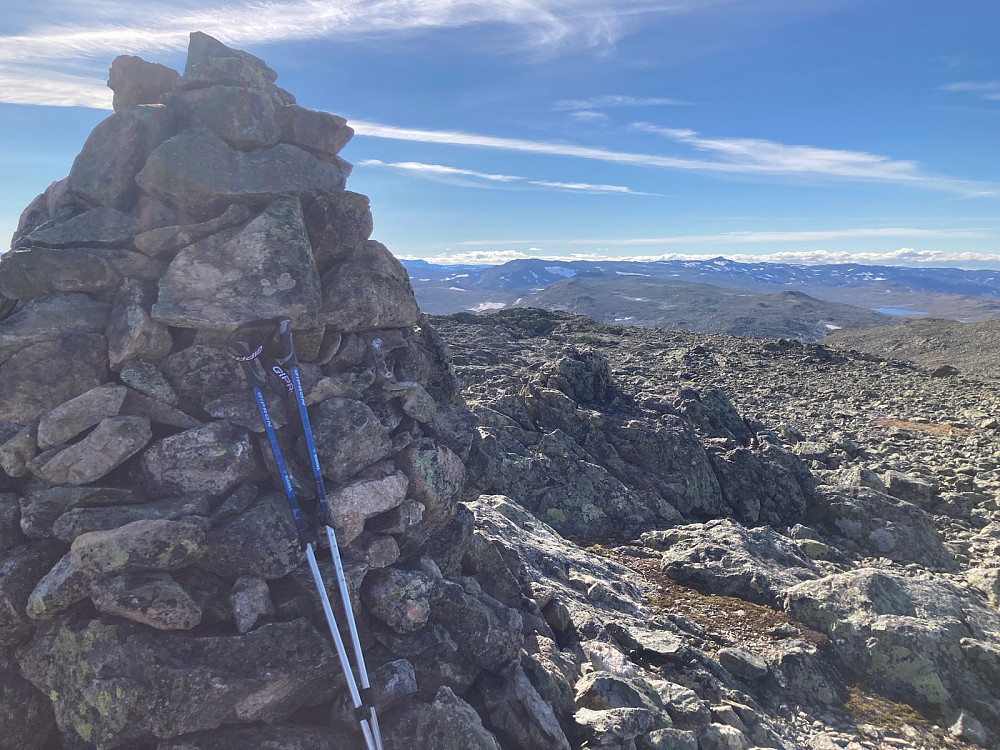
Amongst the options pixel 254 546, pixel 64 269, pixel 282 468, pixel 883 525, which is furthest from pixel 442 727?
pixel 883 525

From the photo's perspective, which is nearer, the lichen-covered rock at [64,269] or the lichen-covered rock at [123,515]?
the lichen-covered rock at [123,515]

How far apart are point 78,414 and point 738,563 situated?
16.9 m

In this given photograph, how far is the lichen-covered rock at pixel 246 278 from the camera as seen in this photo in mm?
8922

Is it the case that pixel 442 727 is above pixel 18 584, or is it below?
below

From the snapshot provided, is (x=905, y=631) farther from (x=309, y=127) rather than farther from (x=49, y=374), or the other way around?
(x=49, y=374)

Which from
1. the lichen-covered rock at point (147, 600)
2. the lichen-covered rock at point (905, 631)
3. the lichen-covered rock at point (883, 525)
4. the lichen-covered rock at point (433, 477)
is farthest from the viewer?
the lichen-covered rock at point (883, 525)

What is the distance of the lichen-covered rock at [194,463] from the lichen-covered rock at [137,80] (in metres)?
7.61

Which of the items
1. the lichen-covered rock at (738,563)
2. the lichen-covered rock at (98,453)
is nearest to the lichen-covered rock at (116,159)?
the lichen-covered rock at (98,453)

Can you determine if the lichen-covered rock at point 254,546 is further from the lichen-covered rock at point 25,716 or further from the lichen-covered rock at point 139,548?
the lichen-covered rock at point 25,716

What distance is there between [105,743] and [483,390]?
2713 centimetres

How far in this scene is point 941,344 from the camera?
10806 centimetres

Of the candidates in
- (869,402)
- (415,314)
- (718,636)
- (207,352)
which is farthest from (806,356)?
(207,352)

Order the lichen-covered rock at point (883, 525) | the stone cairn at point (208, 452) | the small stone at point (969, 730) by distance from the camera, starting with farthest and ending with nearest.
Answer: the lichen-covered rock at point (883, 525), the small stone at point (969, 730), the stone cairn at point (208, 452)

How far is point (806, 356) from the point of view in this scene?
68.3m
